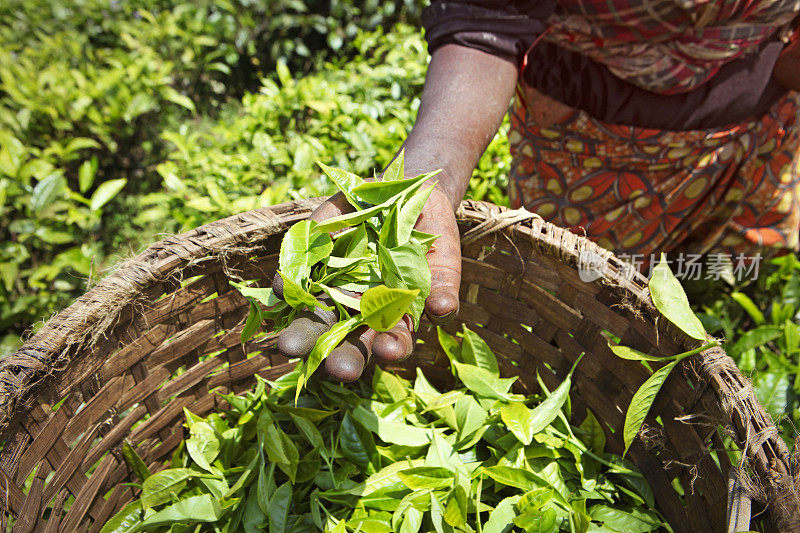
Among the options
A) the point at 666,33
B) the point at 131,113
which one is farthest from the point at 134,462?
the point at 131,113

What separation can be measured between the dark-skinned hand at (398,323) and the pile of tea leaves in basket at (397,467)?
0.25 metres

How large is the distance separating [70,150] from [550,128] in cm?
173

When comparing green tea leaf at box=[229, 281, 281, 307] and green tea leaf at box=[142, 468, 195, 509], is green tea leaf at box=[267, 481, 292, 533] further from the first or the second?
green tea leaf at box=[229, 281, 281, 307]

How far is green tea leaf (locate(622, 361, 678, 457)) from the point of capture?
84cm

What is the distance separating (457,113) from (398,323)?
45 centimetres

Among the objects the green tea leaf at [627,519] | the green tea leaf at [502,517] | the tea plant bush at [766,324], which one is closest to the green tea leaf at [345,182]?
the green tea leaf at [502,517]

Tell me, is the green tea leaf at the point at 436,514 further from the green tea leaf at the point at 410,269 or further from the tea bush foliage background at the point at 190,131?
the tea bush foliage background at the point at 190,131

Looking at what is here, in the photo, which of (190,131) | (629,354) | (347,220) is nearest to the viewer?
(347,220)

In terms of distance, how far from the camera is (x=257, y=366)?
1.16 meters

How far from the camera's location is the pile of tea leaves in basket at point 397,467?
0.91m

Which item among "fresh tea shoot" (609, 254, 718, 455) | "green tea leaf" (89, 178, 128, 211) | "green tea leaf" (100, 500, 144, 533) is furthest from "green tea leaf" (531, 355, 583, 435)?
"green tea leaf" (89, 178, 128, 211)

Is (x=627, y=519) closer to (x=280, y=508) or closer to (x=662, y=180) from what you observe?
(x=280, y=508)

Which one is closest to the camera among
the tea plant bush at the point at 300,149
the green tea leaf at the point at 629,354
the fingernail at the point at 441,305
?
the fingernail at the point at 441,305

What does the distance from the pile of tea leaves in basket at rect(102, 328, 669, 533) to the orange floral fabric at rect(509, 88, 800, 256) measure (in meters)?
0.56
